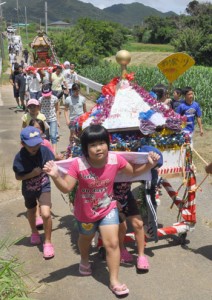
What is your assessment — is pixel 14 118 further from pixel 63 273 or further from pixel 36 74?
pixel 63 273

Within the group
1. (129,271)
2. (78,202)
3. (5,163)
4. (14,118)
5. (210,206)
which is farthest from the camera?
(14,118)

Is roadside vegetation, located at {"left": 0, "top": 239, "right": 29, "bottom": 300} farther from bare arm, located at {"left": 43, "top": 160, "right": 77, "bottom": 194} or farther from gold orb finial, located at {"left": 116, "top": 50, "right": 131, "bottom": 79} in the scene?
gold orb finial, located at {"left": 116, "top": 50, "right": 131, "bottom": 79}

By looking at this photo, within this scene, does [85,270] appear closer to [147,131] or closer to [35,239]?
[35,239]

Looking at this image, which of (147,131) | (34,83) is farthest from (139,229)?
(34,83)

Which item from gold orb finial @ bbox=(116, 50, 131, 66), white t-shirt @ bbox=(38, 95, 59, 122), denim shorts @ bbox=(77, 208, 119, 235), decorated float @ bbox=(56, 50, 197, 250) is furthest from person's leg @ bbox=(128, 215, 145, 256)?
white t-shirt @ bbox=(38, 95, 59, 122)

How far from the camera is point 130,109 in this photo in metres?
4.44

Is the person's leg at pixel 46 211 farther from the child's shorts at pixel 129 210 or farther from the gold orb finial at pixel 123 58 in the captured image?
the gold orb finial at pixel 123 58

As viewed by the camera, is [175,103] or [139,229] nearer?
[139,229]

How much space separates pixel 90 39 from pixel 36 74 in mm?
22097

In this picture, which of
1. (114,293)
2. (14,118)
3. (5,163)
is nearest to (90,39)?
(14,118)

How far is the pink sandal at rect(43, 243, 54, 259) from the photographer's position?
4.54m

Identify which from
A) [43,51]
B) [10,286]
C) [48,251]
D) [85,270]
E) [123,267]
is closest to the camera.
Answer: [10,286]

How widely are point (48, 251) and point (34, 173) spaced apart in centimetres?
91

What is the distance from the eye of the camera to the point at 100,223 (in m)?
3.83
